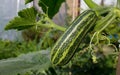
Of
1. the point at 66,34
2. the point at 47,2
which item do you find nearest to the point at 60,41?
the point at 66,34

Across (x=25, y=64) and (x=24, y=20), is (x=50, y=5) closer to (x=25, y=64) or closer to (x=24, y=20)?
(x=24, y=20)

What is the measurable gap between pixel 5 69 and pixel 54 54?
13 cm

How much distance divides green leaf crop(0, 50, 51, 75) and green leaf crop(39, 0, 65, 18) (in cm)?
12

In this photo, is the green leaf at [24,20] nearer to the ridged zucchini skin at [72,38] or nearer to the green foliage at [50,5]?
the green foliage at [50,5]

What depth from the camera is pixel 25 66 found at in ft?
2.57

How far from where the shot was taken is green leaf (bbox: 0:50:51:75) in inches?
28.6

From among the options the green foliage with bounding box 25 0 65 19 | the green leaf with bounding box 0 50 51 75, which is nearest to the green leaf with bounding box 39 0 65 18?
the green foliage with bounding box 25 0 65 19

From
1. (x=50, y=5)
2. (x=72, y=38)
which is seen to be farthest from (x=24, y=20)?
(x=72, y=38)

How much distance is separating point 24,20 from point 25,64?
0.49ft

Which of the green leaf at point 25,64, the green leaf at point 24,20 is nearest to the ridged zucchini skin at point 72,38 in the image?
the green leaf at point 25,64

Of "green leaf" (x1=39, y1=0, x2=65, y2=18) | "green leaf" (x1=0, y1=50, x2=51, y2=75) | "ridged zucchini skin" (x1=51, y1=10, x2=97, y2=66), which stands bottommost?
"green leaf" (x1=0, y1=50, x2=51, y2=75)

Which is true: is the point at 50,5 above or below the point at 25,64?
above

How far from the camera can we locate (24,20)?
0.89 meters

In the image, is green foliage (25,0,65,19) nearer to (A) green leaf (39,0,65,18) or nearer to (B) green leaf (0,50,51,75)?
(A) green leaf (39,0,65,18)
